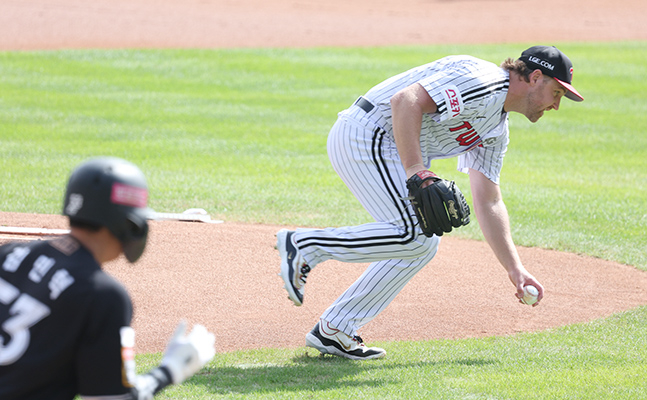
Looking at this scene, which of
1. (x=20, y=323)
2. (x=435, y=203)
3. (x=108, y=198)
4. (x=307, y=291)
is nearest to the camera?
(x=20, y=323)

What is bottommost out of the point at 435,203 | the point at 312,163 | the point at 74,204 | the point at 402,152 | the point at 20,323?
the point at 312,163

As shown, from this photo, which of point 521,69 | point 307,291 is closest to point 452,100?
point 521,69

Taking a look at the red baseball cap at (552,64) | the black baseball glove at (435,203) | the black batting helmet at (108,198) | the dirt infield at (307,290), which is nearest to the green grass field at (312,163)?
the dirt infield at (307,290)

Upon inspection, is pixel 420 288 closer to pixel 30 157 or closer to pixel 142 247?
pixel 142 247

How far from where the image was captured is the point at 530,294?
15.0 ft

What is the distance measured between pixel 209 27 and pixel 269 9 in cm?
483

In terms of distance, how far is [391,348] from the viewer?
4938mm

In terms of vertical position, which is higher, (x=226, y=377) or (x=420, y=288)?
(x=226, y=377)

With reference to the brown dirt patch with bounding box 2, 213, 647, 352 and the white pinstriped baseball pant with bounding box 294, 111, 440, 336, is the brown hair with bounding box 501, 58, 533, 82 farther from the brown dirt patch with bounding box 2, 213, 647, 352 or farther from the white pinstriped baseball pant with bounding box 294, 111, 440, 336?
the brown dirt patch with bounding box 2, 213, 647, 352

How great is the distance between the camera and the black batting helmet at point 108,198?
2.27 m

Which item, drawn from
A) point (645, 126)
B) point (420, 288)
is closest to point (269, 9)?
point (645, 126)

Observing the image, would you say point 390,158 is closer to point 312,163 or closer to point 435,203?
point 435,203

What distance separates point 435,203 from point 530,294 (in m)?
0.94

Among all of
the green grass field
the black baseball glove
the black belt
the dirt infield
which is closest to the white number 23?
the green grass field
